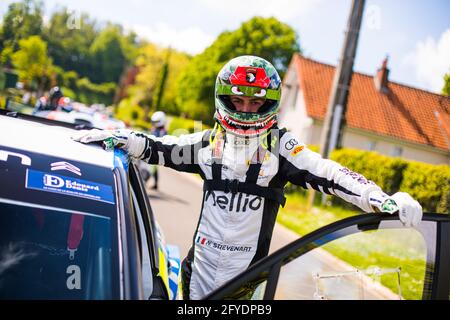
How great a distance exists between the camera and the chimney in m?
26.0

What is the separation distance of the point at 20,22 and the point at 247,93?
21.2 ft

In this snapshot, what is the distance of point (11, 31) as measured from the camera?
24.0ft

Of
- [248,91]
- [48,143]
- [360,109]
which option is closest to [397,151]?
[360,109]

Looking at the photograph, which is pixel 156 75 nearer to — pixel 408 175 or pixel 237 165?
pixel 408 175

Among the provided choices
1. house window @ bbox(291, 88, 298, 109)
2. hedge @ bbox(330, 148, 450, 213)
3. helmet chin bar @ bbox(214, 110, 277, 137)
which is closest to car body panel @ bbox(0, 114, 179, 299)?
helmet chin bar @ bbox(214, 110, 277, 137)

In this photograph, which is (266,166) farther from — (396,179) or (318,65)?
(318,65)

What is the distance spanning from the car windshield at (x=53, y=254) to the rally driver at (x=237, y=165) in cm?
55

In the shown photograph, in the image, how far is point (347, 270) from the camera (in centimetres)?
218

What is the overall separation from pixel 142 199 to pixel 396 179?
41.1ft

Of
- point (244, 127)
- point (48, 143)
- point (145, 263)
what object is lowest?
point (145, 263)

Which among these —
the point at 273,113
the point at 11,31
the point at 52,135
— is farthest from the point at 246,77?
the point at 11,31

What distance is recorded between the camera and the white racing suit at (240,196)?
2.53m

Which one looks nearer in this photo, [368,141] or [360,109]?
[360,109]

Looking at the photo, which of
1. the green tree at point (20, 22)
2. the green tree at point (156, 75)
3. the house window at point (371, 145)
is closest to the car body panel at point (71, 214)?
the green tree at point (20, 22)
